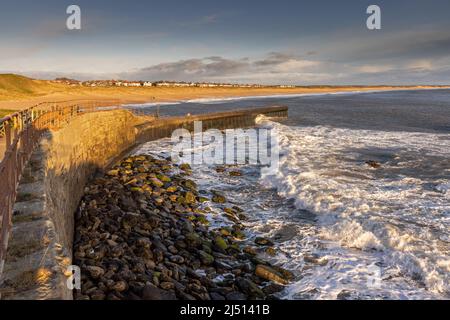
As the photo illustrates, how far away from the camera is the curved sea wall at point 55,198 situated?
4.11 metres

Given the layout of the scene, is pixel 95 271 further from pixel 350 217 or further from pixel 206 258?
pixel 350 217

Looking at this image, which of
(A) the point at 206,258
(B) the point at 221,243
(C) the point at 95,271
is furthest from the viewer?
(B) the point at 221,243

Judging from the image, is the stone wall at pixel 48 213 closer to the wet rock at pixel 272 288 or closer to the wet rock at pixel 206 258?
the wet rock at pixel 206 258

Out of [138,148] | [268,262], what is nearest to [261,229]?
[268,262]

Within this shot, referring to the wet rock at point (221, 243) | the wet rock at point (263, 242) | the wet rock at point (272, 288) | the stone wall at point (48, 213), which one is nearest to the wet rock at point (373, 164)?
the wet rock at point (263, 242)

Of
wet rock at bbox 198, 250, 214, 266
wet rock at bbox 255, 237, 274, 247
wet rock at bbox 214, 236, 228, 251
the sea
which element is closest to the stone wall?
wet rock at bbox 198, 250, 214, 266

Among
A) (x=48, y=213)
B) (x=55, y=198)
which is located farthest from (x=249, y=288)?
(x=55, y=198)

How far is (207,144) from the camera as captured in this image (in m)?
24.5

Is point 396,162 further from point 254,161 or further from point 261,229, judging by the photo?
point 261,229

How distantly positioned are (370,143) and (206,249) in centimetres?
2000

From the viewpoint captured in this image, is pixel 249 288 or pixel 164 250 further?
pixel 164 250

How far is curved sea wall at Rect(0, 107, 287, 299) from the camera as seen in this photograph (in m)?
4.11

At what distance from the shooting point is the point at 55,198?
7.51 m

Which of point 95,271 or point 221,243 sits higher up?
point 95,271
